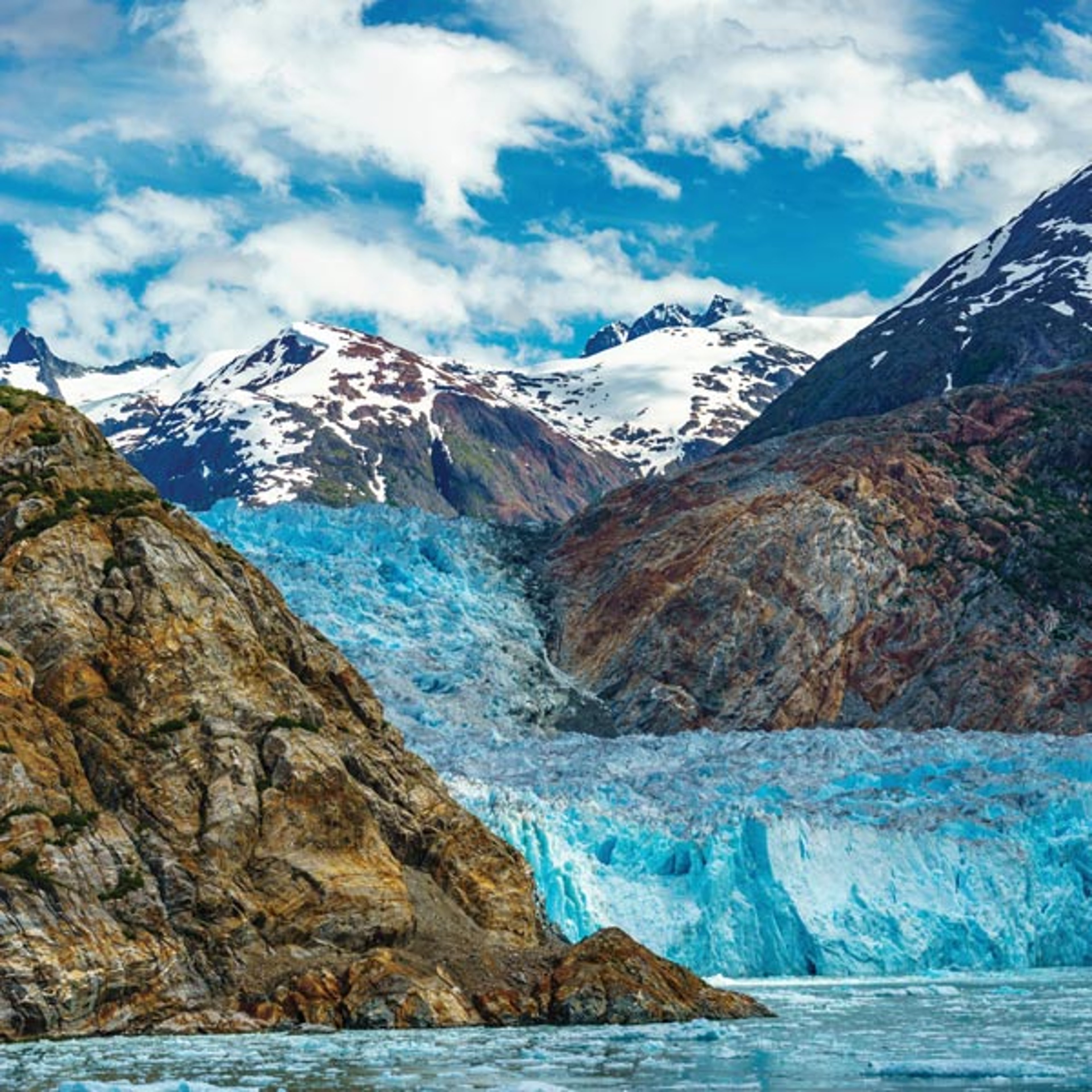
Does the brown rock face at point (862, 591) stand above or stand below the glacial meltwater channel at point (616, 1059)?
above

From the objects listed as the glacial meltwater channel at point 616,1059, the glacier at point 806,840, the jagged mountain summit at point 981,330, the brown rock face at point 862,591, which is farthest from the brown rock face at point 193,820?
the jagged mountain summit at point 981,330

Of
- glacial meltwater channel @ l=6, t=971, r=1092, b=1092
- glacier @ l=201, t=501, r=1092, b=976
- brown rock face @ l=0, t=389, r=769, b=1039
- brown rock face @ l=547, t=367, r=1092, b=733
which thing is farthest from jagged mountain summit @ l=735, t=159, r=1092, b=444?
glacial meltwater channel @ l=6, t=971, r=1092, b=1092

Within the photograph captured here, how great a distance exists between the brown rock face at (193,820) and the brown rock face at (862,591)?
5678 centimetres

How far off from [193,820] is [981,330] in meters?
141

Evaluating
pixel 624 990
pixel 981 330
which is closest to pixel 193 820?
pixel 624 990

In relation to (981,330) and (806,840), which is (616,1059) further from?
(981,330)

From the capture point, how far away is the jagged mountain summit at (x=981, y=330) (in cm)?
15725

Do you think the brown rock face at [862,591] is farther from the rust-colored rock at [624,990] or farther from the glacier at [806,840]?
the rust-colored rock at [624,990]

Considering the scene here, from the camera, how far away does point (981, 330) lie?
165500mm

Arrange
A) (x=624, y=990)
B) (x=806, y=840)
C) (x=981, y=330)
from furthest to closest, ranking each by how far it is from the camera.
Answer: (x=981, y=330) < (x=806, y=840) < (x=624, y=990)

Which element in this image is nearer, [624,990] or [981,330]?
[624,990]

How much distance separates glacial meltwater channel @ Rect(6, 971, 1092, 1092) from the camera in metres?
26.7

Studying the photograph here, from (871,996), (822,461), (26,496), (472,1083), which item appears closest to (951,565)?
(822,461)

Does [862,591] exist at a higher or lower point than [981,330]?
lower
